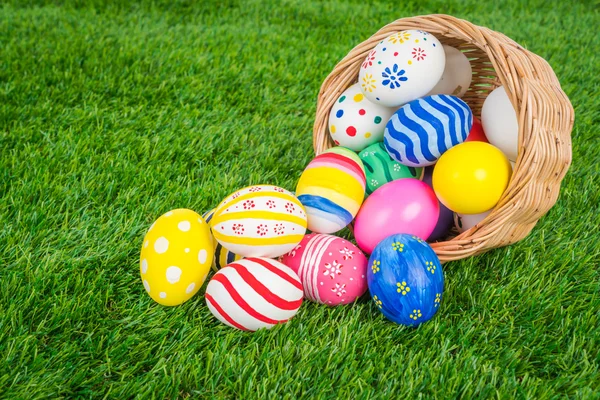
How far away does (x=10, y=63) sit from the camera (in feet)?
9.64

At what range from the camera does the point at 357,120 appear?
1919mm

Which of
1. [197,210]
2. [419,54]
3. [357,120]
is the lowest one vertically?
[197,210]

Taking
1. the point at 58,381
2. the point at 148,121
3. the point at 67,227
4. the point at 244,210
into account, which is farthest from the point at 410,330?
the point at 148,121

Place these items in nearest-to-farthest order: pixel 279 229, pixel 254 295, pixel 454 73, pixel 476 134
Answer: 1. pixel 254 295
2. pixel 279 229
3. pixel 476 134
4. pixel 454 73

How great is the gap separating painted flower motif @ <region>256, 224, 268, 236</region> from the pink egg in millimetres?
354

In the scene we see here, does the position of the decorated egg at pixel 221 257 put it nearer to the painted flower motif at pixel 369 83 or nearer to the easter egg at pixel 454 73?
the painted flower motif at pixel 369 83

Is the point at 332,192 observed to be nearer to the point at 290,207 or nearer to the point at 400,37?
the point at 290,207

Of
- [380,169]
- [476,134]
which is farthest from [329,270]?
[476,134]

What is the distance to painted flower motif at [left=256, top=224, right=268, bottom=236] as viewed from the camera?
59.5 inches

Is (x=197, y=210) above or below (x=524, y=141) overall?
below

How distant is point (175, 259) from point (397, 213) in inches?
26.5

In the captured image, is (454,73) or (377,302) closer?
(377,302)

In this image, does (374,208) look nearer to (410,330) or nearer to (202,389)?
(410,330)

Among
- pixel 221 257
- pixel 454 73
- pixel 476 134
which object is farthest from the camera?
pixel 454 73
